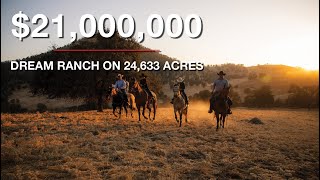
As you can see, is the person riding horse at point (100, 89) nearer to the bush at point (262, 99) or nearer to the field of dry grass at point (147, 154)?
the field of dry grass at point (147, 154)

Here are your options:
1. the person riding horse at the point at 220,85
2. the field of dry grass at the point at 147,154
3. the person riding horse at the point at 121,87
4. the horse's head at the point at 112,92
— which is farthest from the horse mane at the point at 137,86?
the person riding horse at the point at 220,85

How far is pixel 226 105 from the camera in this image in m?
20.2

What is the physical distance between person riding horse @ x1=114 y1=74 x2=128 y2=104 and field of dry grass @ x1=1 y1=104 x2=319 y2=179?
18.1 ft

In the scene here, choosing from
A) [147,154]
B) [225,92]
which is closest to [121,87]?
[225,92]

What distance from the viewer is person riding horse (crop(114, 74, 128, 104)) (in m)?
24.6

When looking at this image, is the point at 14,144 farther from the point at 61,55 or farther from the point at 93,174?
the point at 61,55

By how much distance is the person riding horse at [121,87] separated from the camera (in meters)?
24.6

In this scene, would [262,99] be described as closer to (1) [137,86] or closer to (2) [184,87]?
(2) [184,87]

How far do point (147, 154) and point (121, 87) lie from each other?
12324 mm

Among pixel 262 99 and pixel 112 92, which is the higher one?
pixel 112 92

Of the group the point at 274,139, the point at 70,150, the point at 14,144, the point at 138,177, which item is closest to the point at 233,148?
the point at 274,139

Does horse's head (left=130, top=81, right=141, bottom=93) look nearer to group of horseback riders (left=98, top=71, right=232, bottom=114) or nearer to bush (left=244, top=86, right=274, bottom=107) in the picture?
group of horseback riders (left=98, top=71, right=232, bottom=114)

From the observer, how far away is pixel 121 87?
2466 centimetres

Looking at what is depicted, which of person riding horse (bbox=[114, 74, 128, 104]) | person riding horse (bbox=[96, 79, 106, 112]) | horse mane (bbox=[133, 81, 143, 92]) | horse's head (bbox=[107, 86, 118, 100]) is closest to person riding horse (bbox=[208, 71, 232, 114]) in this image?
horse mane (bbox=[133, 81, 143, 92])
